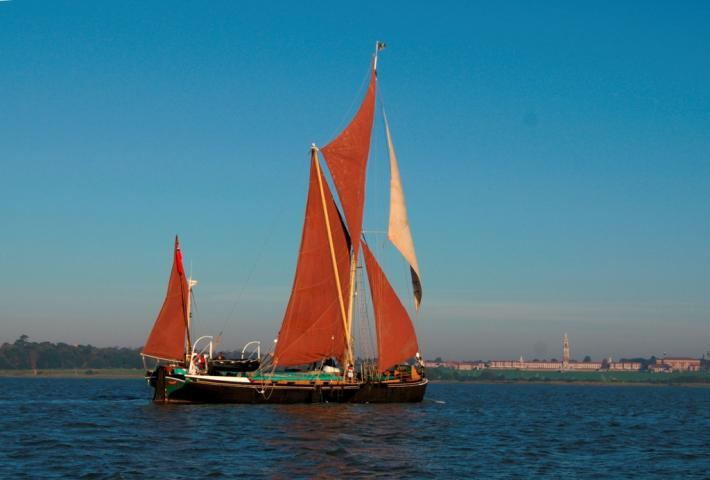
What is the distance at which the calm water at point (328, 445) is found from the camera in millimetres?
38438

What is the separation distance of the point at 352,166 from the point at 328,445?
98.2 feet

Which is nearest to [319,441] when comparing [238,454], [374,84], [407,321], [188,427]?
[238,454]

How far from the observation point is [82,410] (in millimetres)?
71938

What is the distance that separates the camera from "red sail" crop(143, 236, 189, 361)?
7306 centimetres

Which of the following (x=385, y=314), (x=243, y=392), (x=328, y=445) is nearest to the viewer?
(x=328, y=445)

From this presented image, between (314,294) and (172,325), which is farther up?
(314,294)

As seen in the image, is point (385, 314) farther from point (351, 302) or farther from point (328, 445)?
point (328, 445)

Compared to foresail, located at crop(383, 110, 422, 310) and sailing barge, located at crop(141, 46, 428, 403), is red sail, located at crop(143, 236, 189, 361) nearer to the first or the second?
sailing barge, located at crop(141, 46, 428, 403)

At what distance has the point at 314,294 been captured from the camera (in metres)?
69.6

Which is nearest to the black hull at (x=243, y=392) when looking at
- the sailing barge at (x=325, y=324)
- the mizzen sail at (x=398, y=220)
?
the sailing barge at (x=325, y=324)

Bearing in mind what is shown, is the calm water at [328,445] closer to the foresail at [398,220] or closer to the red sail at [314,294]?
the red sail at [314,294]

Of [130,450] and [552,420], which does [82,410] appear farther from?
[552,420]

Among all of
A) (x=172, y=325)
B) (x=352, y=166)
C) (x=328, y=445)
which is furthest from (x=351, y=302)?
(x=328, y=445)

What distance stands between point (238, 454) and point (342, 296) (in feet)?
98.9
